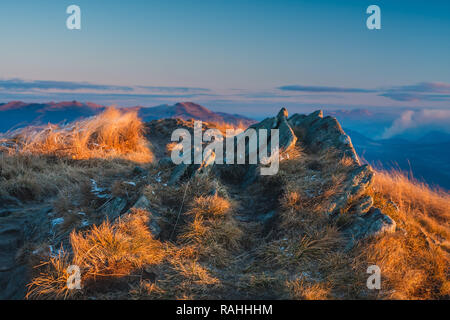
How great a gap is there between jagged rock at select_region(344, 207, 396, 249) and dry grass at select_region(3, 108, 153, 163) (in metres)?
6.41

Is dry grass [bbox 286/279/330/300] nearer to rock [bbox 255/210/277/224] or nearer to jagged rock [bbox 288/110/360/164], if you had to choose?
rock [bbox 255/210/277/224]

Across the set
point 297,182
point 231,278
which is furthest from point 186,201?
point 297,182

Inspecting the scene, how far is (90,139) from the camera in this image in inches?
364

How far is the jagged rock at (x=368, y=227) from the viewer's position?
3834mm

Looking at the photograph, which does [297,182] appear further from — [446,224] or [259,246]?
[446,224]

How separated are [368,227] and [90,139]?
352 inches

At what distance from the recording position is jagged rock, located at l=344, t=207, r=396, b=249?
3.83 meters

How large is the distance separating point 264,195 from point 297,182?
0.72 m

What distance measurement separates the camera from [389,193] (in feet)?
23.8

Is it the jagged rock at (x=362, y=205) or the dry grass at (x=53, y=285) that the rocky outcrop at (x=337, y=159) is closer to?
the jagged rock at (x=362, y=205)

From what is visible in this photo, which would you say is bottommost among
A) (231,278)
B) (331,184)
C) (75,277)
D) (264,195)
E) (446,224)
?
(446,224)

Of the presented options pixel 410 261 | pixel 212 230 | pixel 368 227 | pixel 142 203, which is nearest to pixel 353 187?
pixel 368 227

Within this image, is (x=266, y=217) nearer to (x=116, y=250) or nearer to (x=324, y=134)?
(x=116, y=250)

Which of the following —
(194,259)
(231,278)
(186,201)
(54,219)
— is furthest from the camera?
(186,201)
